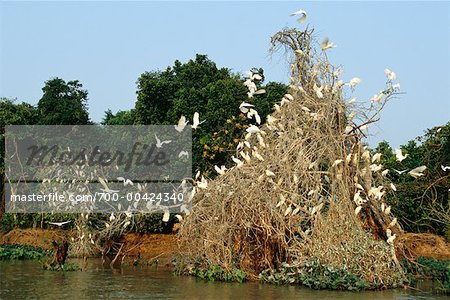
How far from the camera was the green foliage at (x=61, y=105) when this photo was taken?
27.1m

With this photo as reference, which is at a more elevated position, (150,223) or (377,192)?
(377,192)

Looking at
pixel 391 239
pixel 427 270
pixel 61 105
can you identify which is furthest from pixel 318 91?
pixel 61 105

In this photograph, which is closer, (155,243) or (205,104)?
(155,243)

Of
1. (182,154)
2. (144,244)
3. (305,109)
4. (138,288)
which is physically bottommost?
(138,288)

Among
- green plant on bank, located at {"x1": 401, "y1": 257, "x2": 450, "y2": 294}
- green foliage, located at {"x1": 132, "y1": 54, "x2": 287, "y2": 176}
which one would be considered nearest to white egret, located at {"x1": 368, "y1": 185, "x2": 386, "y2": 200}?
green plant on bank, located at {"x1": 401, "y1": 257, "x2": 450, "y2": 294}

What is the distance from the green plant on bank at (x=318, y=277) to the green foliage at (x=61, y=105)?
1584 centimetres

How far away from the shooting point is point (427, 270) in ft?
43.6

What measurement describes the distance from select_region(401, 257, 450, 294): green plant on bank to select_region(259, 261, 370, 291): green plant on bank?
140 cm

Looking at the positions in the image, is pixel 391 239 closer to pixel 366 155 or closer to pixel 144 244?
pixel 366 155

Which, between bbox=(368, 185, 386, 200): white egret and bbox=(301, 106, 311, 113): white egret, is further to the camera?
bbox=(301, 106, 311, 113): white egret

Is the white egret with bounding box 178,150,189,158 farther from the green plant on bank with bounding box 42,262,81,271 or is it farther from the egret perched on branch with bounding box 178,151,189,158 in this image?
the green plant on bank with bounding box 42,262,81,271

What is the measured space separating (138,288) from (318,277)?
10.4ft

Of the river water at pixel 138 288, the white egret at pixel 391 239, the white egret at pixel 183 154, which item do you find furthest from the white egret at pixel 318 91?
the white egret at pixel 183 154

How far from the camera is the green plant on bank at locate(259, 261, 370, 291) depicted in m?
12.0
